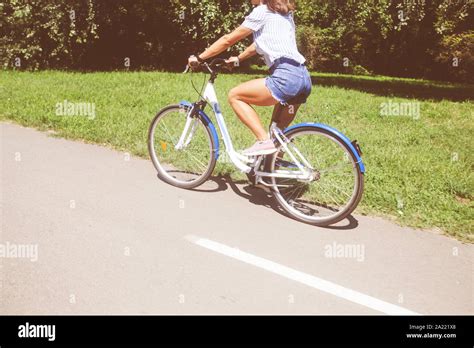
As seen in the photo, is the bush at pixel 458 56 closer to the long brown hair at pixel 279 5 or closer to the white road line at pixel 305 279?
the long brown hair at pixel 279 5

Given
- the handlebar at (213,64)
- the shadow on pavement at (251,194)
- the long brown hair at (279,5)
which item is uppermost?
the long brown hair at (279,5)

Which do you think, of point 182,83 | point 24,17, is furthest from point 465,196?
point 24,17

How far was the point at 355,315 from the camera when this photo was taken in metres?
2.93

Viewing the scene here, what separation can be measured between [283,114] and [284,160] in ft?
1.58

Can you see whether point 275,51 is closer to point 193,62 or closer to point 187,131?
point 193,62

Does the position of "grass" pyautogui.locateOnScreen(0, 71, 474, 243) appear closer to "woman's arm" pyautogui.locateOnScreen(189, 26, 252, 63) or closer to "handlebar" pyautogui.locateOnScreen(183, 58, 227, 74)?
"handlebar" pyautogui.locateOnScreen(183, 58, 227, 74)

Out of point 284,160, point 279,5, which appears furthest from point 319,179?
point 279,5

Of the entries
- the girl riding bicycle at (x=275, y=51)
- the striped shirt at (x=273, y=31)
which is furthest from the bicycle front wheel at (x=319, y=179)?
the striped shirt at (x=273, y=31)

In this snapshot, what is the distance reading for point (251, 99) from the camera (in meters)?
4.33

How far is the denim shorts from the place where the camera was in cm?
411

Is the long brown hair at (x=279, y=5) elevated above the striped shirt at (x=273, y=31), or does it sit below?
above

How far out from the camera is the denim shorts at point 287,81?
162 inches

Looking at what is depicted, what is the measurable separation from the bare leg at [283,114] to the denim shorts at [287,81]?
0.87ft
